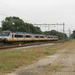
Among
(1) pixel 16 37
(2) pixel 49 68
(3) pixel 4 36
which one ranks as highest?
(3) pixel 4 36

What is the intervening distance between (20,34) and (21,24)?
49.2 m

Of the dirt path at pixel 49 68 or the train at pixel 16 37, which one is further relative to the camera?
the train at pixel 16 37

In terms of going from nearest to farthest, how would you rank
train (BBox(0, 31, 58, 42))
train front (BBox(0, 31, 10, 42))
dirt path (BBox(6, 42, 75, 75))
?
dirt path (BBox(6, 42, 75, 75)), train front (BBox(0, 31, 10, 42)), train (BBox(0, 31, 58, 42))

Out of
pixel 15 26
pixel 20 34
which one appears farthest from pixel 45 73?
pixel 15 26

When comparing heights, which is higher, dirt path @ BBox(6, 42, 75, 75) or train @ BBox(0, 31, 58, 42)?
train @ BBox(0, 31, 58, 42)

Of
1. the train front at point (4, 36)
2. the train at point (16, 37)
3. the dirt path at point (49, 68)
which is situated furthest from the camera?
the train at point (16, 37)

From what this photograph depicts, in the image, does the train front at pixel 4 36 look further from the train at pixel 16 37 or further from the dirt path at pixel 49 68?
the dirt path at pixel 49 68

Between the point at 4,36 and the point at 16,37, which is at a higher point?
the point at 4,36

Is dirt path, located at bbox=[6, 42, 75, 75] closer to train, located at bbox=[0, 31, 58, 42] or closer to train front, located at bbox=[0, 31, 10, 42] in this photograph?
train front, located at bbox=[0, 31, 10, 42]

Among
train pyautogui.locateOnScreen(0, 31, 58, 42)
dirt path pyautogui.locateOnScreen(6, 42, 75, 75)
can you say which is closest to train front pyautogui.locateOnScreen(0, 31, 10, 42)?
train pyautogui.locateOnScreen(0, 31, 58, 42)

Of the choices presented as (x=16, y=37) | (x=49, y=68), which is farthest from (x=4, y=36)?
(x=49, y=68)

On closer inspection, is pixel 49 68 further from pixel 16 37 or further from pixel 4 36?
pixel 16 37

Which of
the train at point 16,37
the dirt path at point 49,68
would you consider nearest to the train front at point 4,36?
the train at point 16,37

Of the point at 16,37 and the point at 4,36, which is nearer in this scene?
the point at 4,36
